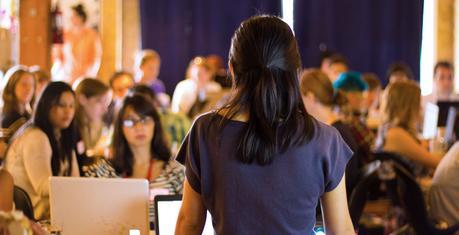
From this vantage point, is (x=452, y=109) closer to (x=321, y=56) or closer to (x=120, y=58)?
(x=321, y=56)

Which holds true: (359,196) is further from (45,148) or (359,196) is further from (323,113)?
(45,148)

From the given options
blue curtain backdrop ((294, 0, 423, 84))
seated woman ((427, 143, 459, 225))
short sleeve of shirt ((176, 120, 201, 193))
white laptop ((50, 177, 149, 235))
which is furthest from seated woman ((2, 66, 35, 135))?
blue curtain backdrop ((294, 0, 423, 84))

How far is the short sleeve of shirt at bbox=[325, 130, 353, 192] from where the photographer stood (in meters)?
2.16

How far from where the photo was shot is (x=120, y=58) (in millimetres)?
11336

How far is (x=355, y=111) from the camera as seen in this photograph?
6.11 meters

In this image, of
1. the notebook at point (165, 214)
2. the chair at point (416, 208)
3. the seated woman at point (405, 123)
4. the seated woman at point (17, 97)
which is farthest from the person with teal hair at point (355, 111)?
the notebook at point (165, 214)

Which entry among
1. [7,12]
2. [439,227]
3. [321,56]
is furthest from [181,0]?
[439,227]

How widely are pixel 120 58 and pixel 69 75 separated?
1.28 metres

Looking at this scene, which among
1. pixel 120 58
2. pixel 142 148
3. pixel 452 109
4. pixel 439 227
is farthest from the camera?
pixel 120 58

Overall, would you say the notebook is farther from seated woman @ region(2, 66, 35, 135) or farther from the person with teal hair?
seated woman @ region(2, 66, 35, 135)

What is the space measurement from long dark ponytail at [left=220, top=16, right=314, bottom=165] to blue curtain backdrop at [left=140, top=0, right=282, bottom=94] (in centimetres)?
958

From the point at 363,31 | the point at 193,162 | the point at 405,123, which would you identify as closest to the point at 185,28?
the point at 363,31

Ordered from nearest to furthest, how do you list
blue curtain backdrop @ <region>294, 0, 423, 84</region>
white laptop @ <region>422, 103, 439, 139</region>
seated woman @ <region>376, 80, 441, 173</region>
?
seated woman @ <region>376, 80, 441, 173</region> → white laptop @ <region>422, 103, 439, 139</region> → blue curtain backdrop @ <region>294, 0, 423, 84</region>

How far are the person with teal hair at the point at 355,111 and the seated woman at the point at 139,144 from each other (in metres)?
1.71
